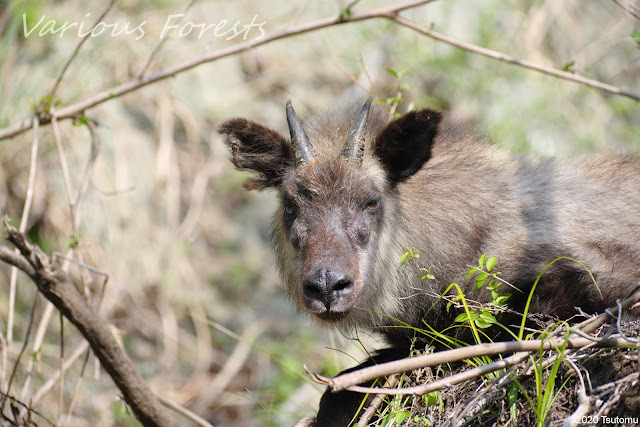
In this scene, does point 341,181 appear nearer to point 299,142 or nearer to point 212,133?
point 299,142

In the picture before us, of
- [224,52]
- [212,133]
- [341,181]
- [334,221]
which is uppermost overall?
[224,52]

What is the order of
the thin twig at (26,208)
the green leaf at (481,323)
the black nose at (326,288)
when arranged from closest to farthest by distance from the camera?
1. the green leaf at (481,323)
2. the black nose at (326,288)
3. the thin twig at (26,208)

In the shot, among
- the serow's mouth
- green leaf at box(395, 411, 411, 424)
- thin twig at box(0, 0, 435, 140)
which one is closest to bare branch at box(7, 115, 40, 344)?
thin twig at box(0, 0, 435, 140)

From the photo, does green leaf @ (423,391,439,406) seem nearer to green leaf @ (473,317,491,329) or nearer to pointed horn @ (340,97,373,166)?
green leaf @ (473,317,491,329)

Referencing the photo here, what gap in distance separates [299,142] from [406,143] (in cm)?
86

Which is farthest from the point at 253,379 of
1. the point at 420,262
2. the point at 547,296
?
the point at 547,296

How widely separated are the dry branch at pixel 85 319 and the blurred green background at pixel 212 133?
12.5 feet

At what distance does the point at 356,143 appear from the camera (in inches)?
206

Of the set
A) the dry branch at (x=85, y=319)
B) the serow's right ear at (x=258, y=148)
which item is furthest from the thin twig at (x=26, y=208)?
the serow's right ear at (x=258, y=148)

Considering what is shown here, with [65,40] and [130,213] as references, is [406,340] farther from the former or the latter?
[65,40]

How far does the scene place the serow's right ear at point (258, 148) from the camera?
5.41 metres

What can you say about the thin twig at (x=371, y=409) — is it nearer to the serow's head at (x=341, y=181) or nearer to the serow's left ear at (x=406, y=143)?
the serow's head at (x=341, y=181)

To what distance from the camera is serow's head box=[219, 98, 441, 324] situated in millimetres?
4902

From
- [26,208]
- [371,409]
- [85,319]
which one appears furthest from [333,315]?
[26,208]
